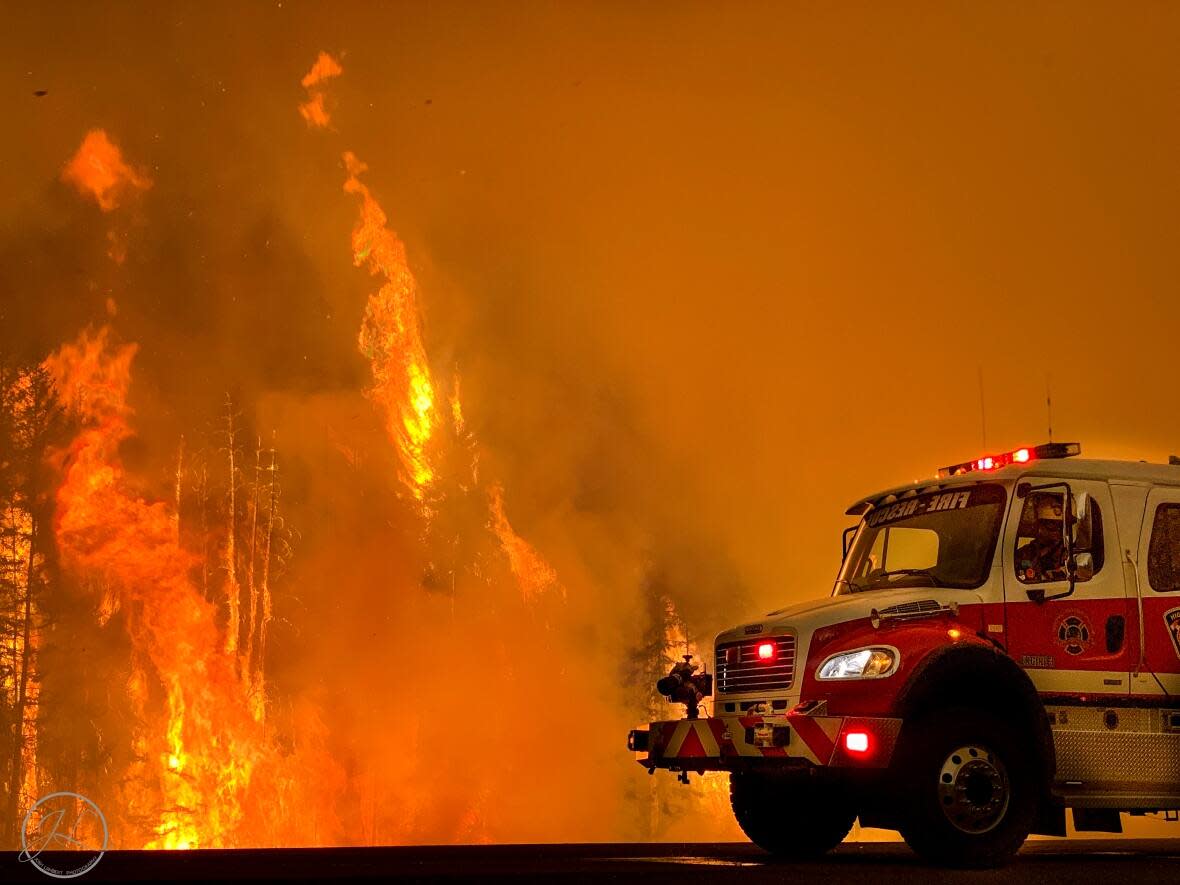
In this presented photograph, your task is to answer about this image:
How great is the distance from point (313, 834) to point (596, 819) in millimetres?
14424

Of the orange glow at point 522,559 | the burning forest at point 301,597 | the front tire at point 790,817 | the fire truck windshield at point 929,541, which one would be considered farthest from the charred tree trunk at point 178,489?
the fire truck windshield at point 929,541

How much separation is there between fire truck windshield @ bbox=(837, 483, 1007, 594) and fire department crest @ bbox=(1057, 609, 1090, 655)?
738mm

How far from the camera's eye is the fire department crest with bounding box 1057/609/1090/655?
11.7 m

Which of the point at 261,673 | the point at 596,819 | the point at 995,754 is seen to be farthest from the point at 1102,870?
the point at 596,819

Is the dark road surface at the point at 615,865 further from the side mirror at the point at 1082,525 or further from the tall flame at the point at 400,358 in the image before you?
the tall flame at the point at 400,358

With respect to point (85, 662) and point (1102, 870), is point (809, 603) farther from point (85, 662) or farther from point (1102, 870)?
point (85, 662)

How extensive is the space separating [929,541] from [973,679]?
164cm

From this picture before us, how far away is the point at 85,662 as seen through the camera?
67.2 m

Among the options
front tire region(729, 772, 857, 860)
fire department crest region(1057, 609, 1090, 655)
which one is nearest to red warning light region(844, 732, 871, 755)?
fire department crest region(1057, 609, 1090, 655)

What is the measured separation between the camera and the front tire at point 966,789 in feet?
35.4

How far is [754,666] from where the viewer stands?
1205cm

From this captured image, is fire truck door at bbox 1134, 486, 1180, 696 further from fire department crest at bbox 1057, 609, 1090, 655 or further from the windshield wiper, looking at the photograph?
the windshield wiper

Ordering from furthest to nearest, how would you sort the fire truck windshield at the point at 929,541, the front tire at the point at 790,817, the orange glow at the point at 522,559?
the orange glow at the point at 522,559, the front tire at the point at 790,817, the fire truck windshield at the point at 929,541

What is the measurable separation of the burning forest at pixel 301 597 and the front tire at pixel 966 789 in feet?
187
